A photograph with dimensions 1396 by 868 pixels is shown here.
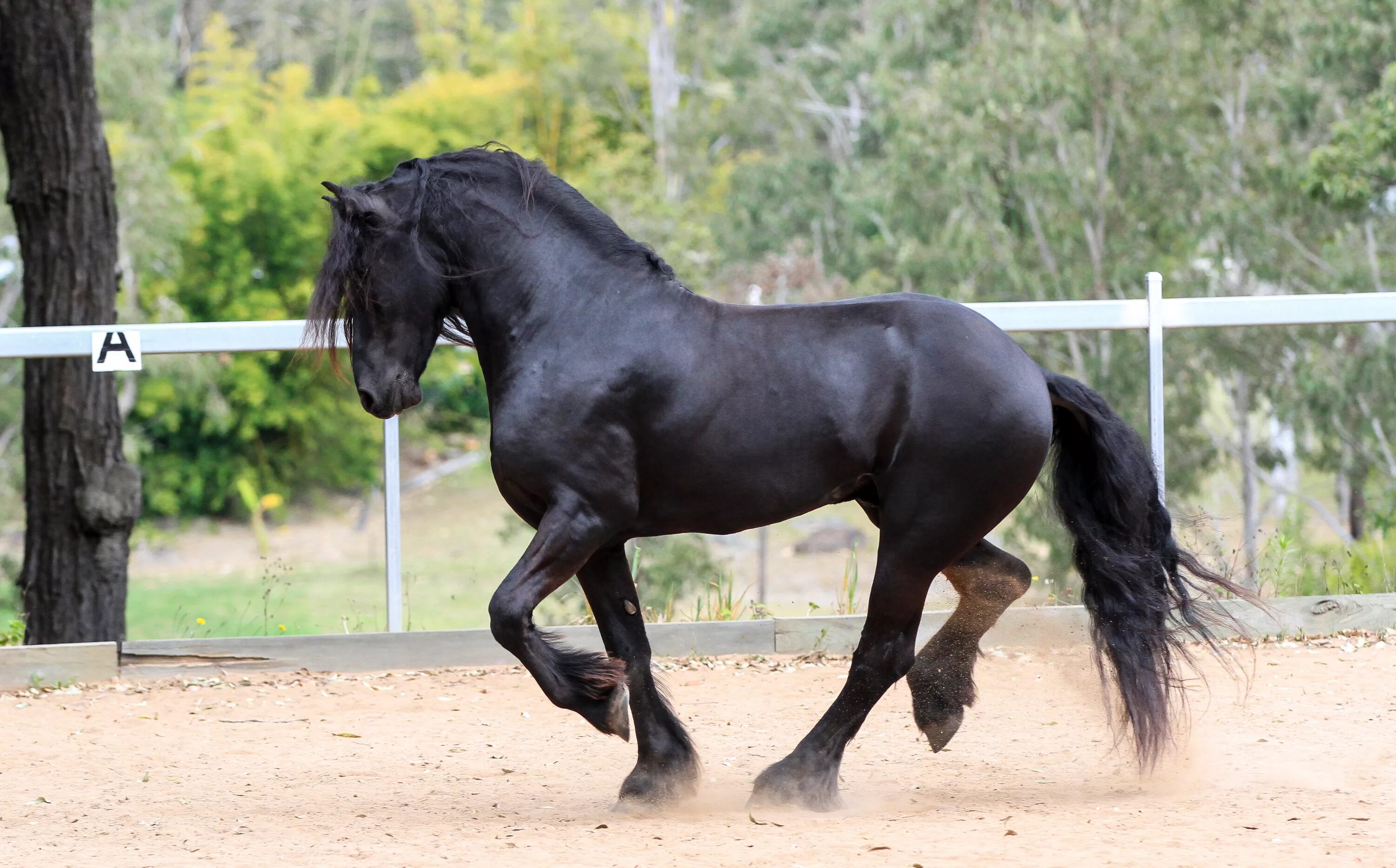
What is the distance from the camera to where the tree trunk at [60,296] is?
8023 mm

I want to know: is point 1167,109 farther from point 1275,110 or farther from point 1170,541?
point 1170,541

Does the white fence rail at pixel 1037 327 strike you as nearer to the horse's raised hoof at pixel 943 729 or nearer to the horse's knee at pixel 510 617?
the horse's raised hoof at pixel 943 729

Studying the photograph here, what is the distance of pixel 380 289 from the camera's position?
4410mm

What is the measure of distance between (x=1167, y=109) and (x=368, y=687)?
62.4ft

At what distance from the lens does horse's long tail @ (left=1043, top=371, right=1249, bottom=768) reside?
15.4ft

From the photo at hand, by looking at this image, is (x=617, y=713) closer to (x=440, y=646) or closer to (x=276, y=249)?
(x=440, y=646)

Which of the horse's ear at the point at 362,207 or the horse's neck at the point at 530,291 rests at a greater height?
the horse's ear at the point at 362,207

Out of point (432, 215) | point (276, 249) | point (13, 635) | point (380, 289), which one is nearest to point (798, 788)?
point (380, 289)

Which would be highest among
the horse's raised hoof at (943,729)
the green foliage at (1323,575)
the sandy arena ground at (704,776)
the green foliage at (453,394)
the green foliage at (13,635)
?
the green foliage at (453,394)

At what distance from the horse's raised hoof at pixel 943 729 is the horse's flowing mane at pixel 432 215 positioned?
1736mm

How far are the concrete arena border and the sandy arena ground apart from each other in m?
0.11

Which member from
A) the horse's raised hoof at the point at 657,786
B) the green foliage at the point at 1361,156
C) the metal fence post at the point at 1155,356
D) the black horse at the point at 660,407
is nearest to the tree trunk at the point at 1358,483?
the green foliage at the point at 1361,156

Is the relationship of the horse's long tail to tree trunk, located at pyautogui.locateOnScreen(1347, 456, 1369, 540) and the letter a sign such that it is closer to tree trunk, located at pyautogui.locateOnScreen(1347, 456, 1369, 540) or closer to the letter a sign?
the letter a sign

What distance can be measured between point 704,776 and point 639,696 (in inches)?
21.1
